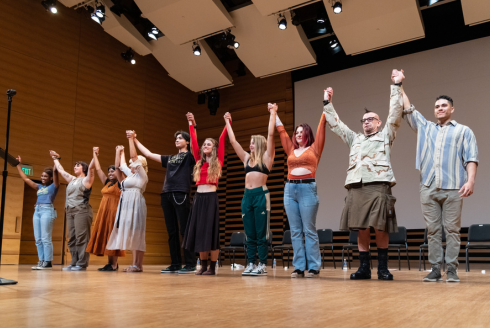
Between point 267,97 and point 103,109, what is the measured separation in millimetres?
3499

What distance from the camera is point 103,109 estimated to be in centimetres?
926

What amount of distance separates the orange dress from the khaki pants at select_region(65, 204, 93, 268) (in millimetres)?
104

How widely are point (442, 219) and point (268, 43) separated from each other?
558 cm

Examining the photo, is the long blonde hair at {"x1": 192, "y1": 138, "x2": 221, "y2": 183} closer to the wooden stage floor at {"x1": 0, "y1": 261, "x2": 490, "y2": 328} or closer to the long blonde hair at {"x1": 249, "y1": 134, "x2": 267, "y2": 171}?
the long blonde hair at {"x1": 249, "y1": 134, "x2": 267, "y2": 171}

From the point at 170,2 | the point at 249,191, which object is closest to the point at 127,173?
the point at 249,191

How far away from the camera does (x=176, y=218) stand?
185 inches

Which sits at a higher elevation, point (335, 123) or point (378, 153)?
point (335, 123)

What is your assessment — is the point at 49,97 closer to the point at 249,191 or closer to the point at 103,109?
the point at 103,109

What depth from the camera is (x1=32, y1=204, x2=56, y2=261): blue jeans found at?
5777 millimetres

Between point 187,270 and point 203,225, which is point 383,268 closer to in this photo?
point 203,225

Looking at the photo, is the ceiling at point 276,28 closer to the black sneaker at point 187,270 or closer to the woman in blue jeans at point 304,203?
the woman in blue jeans at point 304,203

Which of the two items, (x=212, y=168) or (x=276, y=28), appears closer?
(x=212, y=168)

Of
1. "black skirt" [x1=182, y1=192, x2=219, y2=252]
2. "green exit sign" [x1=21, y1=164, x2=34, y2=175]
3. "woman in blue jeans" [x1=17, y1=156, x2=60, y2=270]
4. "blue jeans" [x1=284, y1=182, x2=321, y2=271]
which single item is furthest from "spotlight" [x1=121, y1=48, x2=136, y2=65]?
"blue jeans" [x1=284, y1=182, x2=321, y2=271]

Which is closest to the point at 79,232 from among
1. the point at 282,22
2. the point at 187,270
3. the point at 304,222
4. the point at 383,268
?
the point at 187,270
